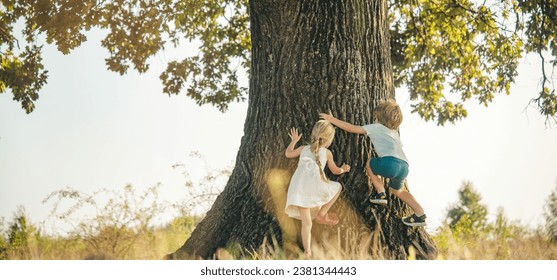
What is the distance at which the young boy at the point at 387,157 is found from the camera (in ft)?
22.6

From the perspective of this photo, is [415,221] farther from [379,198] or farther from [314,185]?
[314,185]

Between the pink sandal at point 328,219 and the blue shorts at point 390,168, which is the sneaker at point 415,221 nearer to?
the blue shorts at point 390,168

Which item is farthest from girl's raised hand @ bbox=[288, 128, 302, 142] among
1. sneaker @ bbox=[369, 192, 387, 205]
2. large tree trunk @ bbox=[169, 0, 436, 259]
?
sneaker @ bbox=[369, 192, 387, 205]

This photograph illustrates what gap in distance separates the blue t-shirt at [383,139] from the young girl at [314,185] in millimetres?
407

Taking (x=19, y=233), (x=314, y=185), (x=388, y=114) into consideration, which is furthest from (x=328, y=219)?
(x=19, y=233)

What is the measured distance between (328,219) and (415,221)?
1.00m

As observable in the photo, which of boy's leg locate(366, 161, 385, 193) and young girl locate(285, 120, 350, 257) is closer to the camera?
young girl locate(285, 120, 350, 257)

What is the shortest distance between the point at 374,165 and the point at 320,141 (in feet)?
2.16

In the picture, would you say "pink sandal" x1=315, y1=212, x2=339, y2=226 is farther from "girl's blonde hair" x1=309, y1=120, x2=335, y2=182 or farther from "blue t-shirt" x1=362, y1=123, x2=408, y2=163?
"blue t-shirt" x1=362, y1=123, x2=408, y2=163

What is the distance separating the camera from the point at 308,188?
22.1 ft

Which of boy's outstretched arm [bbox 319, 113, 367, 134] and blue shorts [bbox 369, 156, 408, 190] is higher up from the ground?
boy's outstretched arm [bbox 319, 113, 367, 134]

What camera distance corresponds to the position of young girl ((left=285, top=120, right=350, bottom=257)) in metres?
6.73

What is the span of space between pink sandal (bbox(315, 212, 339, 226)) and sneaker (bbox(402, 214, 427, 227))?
2.64ft

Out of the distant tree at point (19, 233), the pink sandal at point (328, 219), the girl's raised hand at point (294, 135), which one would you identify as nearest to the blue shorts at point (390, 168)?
the pink sandal at point (328, 219)
